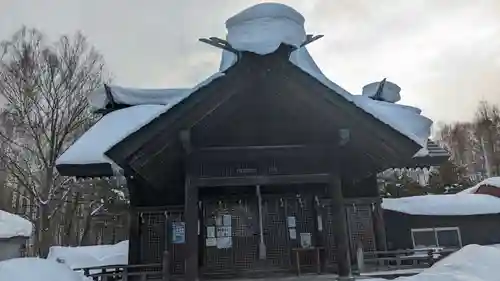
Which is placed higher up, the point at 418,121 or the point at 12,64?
the point at 12,64

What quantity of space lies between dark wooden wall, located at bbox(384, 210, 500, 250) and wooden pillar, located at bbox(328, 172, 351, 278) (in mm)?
7437

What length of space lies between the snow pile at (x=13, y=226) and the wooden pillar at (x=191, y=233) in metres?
17.0

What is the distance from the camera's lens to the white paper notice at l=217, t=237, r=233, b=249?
834 centimetres

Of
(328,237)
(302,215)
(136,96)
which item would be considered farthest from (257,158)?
(136,96)

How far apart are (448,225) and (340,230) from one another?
1022 cm

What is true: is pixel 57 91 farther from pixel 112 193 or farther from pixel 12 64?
pixel 112 193

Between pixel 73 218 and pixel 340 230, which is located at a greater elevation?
pixel 73 218

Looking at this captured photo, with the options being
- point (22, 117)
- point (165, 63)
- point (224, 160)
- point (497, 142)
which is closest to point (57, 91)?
point (22, 117)

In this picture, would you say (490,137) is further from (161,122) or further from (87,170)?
(161,122)

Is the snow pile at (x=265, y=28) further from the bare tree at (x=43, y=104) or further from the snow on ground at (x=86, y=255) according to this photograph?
the bare tree at (x=43, y=104)

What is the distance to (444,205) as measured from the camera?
14.9 m

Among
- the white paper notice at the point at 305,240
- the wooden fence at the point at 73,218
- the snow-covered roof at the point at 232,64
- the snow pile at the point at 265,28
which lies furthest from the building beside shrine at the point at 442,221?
the wooden fence at the point at 73,218

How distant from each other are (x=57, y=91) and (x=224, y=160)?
13.5 meters

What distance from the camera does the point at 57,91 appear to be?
57.2 feet
